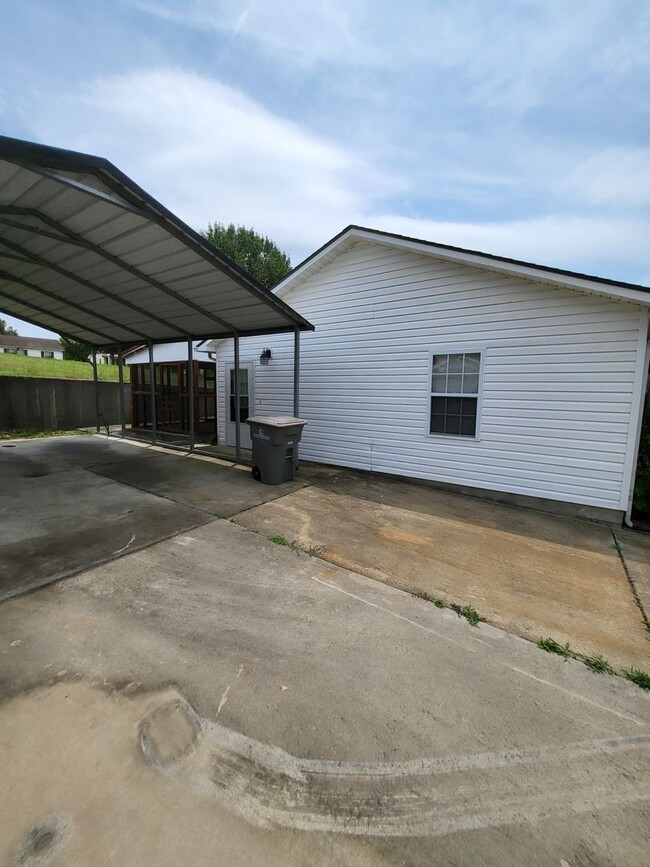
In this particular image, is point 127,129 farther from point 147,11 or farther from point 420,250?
point 420,250

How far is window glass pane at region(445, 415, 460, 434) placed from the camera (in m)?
6.18

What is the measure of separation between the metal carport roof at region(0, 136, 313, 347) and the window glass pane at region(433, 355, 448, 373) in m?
2.63

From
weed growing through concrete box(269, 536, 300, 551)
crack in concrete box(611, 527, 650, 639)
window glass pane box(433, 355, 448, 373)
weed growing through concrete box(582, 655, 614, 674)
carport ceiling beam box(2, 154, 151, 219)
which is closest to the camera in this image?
weed growing through concrete box(582, 655, 614, 674)

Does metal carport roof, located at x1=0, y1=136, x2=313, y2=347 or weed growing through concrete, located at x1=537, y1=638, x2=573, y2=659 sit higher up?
metal carport roof, located at x1=0, y1=136, x2=313, y2=347

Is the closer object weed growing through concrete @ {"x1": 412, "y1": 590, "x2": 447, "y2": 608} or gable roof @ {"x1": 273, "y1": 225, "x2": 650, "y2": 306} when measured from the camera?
weed growing through concrete @ {"x1": 412, "y1": 590, "x2": 447, "y2": 608}

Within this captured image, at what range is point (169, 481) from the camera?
20.8 ft

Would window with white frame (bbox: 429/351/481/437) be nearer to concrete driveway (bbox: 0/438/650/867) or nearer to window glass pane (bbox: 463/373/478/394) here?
window glass pane (bbox: 463/373/478/394)

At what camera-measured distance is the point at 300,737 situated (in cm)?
181

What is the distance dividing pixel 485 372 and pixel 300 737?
5.45 m

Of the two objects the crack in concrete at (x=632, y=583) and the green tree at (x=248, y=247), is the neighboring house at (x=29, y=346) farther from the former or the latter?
the crack in concrete at (x=632, y=583)

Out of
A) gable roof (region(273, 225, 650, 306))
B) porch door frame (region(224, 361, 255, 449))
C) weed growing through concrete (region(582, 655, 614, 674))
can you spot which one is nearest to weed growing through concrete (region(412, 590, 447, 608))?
weed growing through concrete (region(582, 655, 614, 674))

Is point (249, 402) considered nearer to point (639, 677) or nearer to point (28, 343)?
point (639, 677)

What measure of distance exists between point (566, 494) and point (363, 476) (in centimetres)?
338

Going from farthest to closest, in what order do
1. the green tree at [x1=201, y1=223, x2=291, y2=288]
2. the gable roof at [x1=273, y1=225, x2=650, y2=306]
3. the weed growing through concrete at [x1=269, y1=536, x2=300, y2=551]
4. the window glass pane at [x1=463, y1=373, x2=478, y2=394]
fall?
the green tree at [x1=201, y1=223, x2=291, y2=288] → the window glass pane at [x1=463, y1=373, x2=478, y2=394] → the gable roof at [x1=273, y1=225, x2=650, y2=306] → the weed growing through concrete at [x1=269, y1=536, x2=300, y2=551]
